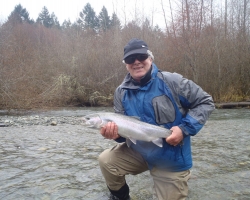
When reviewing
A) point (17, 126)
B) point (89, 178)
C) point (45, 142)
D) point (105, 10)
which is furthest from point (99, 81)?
point (105, 10)

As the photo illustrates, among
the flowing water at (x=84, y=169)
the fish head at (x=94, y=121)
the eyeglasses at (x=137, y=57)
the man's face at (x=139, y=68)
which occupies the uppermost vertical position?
the eyeglasses at (x=137, y=57)

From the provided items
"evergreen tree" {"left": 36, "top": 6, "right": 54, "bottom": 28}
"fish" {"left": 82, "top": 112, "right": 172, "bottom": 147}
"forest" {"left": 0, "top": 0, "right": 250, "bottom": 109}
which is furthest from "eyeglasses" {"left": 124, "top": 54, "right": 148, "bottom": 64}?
"evergreen tree" {"left": 36, "top": 6, "right": 54, "bottom": 28}

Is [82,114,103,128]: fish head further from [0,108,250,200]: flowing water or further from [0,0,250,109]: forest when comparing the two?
[0,0,250,109]: forest

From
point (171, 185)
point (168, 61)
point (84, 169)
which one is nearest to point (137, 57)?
point (171, 185)

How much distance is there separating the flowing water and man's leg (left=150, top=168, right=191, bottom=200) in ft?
1.69

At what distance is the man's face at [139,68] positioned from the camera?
3.21 meters

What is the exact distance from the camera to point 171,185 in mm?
3025

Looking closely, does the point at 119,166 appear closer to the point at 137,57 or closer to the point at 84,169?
the point at 137,57

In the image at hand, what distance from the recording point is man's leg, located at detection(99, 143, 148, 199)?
3285mm

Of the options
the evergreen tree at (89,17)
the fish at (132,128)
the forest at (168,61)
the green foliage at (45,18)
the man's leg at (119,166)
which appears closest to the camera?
the fish at (132,128)

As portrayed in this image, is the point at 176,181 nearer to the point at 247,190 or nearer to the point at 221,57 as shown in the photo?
the point at 247,190

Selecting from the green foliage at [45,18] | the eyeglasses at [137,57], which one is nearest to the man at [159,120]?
the eyeglasses at [137,57]

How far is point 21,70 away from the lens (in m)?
16.2

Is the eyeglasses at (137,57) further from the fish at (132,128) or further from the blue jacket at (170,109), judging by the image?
the fish at (132,128)
